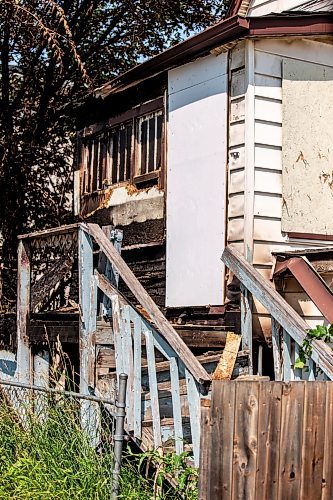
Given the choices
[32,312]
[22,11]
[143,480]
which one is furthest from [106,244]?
[22,11]

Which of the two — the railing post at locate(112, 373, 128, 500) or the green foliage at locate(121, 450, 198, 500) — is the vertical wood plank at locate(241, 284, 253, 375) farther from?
the railing post at locate(112, 373, 128, 500)

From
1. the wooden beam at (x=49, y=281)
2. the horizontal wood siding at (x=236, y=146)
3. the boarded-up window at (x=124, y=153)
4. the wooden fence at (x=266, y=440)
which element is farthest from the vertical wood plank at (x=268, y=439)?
the boarded-up window at (x=124, y=153)

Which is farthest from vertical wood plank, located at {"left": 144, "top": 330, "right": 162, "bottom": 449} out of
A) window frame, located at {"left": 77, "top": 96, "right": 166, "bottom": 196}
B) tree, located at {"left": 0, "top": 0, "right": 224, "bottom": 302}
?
tree, located at {"left": 0, "top": 0, "right": 224, "bottom": 302}

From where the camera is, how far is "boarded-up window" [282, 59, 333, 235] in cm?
834

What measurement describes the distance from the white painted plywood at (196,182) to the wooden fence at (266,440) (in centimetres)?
351

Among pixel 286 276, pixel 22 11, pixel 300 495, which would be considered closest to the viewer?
pixel 300 495

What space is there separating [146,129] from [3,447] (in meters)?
4.53

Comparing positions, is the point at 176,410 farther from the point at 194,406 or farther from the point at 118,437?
the point at 118,437

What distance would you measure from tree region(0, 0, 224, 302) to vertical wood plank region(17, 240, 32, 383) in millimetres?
3405

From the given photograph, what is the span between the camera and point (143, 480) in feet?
19.0

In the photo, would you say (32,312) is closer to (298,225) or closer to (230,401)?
(298,225)

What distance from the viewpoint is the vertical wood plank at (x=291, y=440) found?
471 cm

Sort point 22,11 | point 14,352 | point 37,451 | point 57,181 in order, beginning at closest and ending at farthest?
point 37,451 → point 14,352 → point 22,11 → point 57,181

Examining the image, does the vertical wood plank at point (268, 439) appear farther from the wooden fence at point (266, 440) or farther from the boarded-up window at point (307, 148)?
the boarded-up window at point (307, 148)
